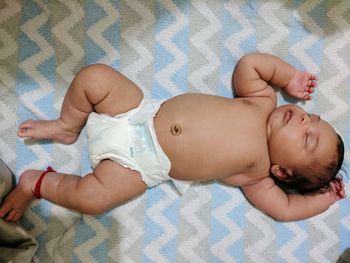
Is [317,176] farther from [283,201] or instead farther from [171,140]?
[171,140]

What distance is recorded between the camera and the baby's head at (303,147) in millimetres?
1322

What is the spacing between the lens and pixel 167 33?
1436 mm

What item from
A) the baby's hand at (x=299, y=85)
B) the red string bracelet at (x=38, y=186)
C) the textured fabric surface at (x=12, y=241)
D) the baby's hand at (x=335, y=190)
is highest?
the baby's hand at (x=299, y=85)

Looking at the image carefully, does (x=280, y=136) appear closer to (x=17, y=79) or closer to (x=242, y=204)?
(x=242, y=204)

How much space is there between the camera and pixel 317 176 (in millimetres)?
1352

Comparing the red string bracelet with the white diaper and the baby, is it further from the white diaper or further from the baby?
the white diaper

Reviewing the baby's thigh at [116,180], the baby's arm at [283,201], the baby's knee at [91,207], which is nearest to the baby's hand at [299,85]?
the baby's arm at [283,201]

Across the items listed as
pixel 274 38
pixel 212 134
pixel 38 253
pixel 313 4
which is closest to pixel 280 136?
pixel 212 134

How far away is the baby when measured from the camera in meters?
1.29

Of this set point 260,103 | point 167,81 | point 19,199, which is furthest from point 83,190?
point 260,103

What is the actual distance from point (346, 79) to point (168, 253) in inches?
30.2

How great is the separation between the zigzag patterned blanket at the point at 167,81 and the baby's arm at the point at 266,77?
0.06 metres

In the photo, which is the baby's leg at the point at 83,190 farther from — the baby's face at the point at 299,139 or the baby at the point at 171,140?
the baby's face at the point at 299,139

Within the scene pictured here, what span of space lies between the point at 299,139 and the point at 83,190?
61 centimetres
